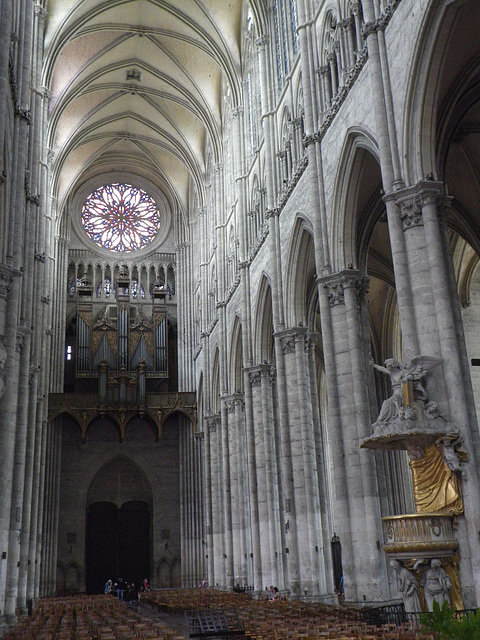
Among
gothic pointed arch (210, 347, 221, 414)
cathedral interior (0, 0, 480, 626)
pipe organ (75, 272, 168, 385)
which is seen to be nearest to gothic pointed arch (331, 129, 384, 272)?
cathedral interior (0, 0, 480, 626)

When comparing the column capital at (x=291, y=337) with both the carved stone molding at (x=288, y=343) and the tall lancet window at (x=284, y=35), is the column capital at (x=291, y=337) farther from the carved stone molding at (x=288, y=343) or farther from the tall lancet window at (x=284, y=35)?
the tall lancet window at (x=284, y=35)

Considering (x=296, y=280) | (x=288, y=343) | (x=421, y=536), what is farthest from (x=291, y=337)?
(x=421, y=536)

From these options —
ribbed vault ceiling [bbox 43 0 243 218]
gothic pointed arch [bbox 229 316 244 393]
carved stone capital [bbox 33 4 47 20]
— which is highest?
ribbed vault ceiling [bbox 43 0 243 218]

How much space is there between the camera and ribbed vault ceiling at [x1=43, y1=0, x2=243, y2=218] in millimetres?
33062

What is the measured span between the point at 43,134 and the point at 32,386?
40.3ft

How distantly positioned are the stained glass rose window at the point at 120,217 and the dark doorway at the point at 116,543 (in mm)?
16857

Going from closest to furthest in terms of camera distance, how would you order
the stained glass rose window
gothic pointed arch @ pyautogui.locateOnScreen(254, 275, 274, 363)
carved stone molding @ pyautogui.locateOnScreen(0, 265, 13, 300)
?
carved stone molding @ pyautogui.locateOnScreen(0, 265, 13, 300), gothic pointed arch @ pyautogui.locateOnScreen(254, 275, 274, 363), the stained glass rose window

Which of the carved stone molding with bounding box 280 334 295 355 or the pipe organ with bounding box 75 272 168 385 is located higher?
the pipe organ with bounding box 75 272 168 385

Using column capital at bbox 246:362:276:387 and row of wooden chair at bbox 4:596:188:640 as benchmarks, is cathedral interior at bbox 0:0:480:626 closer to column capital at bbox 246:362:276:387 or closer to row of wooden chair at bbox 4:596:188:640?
column capital at bbox 246:362:276:387

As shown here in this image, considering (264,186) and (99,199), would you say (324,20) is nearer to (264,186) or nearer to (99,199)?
(264,186)

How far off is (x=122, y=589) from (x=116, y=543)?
381 centimetres

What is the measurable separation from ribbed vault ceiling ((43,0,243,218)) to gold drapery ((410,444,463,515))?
2398 cm

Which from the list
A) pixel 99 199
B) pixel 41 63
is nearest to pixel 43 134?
pixel 41 63

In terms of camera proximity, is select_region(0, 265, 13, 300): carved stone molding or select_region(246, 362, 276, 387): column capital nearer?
select_region(0, 265, 13, 300): carved stone molding
